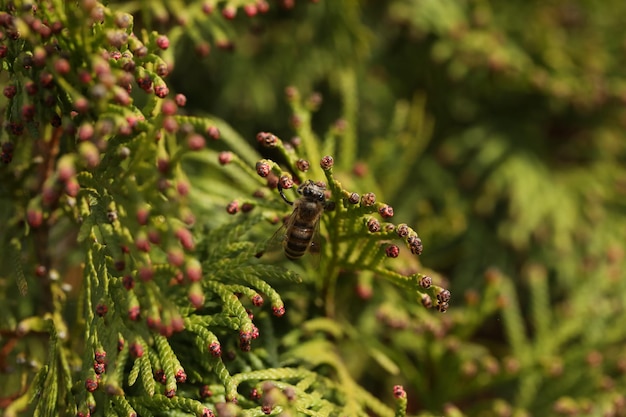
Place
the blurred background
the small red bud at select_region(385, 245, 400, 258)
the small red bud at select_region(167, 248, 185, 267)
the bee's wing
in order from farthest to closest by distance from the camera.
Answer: the blurred background
the bee's wing
the small red bud at select_region(385, 245, 400, 258)
the small red bud at select_region(167, 248, 185, 267)

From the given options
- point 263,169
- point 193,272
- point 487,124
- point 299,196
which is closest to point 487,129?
point 487,124

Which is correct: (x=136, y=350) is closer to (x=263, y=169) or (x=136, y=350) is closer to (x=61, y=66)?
(x=263, y=169)

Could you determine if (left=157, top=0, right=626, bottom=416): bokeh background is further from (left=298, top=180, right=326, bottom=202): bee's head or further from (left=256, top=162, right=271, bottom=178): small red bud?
(left=256, top=162, right=271, bottom=178): small red bud

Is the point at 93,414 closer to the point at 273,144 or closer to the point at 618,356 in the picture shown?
the point at 273,144

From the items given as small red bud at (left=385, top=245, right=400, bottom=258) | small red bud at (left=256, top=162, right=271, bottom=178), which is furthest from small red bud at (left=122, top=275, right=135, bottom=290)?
small red bud at (left=385, top=245, right=400, bottom=258)

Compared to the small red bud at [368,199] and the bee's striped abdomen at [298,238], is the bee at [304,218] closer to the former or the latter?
the bee's striped abdomen at [298,238]

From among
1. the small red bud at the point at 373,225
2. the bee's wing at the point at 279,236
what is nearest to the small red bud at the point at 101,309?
the bee's wing at the point at 279,236
